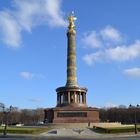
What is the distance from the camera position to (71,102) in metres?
66.2

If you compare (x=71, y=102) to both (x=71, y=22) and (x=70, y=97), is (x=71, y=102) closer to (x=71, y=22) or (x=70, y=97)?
(x=70, y=97)

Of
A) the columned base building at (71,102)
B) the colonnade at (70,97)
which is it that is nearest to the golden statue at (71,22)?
the columned base building at (71,102)

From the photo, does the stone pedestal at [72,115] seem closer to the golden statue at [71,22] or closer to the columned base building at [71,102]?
the columned base building at [71,102]

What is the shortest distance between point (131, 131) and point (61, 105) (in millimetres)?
21073

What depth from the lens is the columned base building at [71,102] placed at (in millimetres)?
63406

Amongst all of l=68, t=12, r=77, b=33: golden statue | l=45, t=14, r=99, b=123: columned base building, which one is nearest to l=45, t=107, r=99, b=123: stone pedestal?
l=45, t=14, r=99, b=123: columned base building

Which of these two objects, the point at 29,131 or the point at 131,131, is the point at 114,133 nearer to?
the point at 131,131

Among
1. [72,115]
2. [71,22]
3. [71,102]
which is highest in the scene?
[71,22]

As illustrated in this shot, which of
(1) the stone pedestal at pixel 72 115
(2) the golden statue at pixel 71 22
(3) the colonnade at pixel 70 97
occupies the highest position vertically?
(2) the golden statue at pixel 71 22

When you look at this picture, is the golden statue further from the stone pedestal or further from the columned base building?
the stone pedestal

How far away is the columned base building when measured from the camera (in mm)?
63406

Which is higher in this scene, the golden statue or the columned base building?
the golden statue

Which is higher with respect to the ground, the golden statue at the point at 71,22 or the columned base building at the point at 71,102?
the golden statue at the point at 71,22

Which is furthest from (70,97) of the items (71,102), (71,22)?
(71,22)
